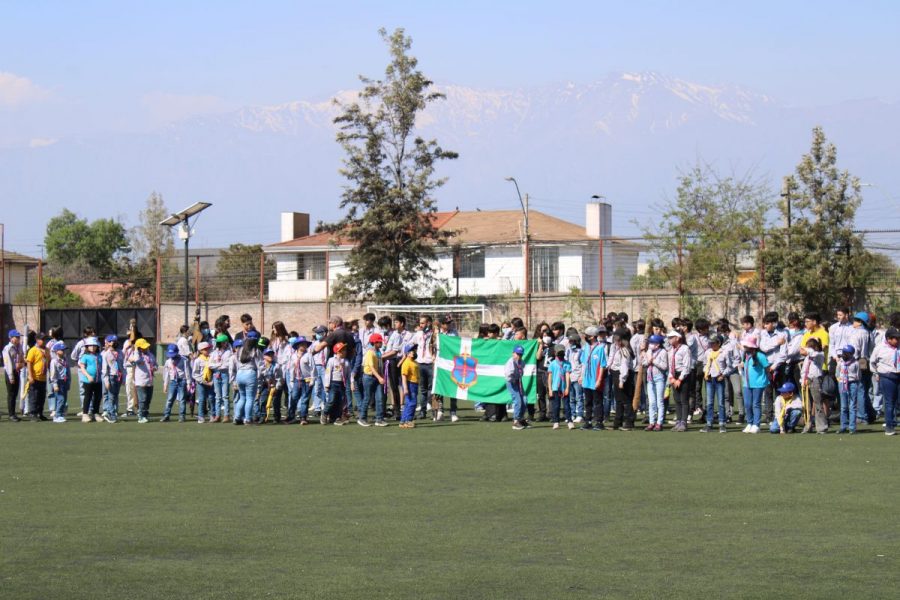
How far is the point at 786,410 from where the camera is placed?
1941cm

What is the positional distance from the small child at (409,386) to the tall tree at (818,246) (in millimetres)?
13773

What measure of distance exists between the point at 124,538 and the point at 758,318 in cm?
2542

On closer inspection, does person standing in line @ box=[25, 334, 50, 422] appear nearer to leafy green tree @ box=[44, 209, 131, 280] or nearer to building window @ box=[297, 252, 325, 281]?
building window @ box=[297, 252, 325, 281]

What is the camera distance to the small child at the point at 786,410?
19375 mm

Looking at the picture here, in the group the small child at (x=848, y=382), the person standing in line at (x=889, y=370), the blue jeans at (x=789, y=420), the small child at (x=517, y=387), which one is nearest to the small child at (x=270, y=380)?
the small child at (x=517, y=387)

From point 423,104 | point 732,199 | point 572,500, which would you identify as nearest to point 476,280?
point 423,104

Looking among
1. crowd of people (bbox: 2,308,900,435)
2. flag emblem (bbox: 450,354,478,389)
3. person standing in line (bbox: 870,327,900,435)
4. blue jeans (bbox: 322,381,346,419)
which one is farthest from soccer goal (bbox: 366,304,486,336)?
person standing in line (bbox: 870,327,900,435)

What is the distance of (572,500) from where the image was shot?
40.1 ft

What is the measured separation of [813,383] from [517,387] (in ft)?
16.8

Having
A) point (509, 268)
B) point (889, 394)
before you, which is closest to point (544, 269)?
point (509, 268)

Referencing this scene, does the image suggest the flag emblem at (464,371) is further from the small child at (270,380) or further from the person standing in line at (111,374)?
the person standing in line at (111,374)

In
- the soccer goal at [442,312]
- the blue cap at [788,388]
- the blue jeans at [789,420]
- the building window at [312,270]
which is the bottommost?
the blue jeans at [789,420]

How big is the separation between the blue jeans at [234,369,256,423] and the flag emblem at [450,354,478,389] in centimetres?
391

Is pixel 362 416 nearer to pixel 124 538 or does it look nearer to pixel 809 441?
pixel 809 441
